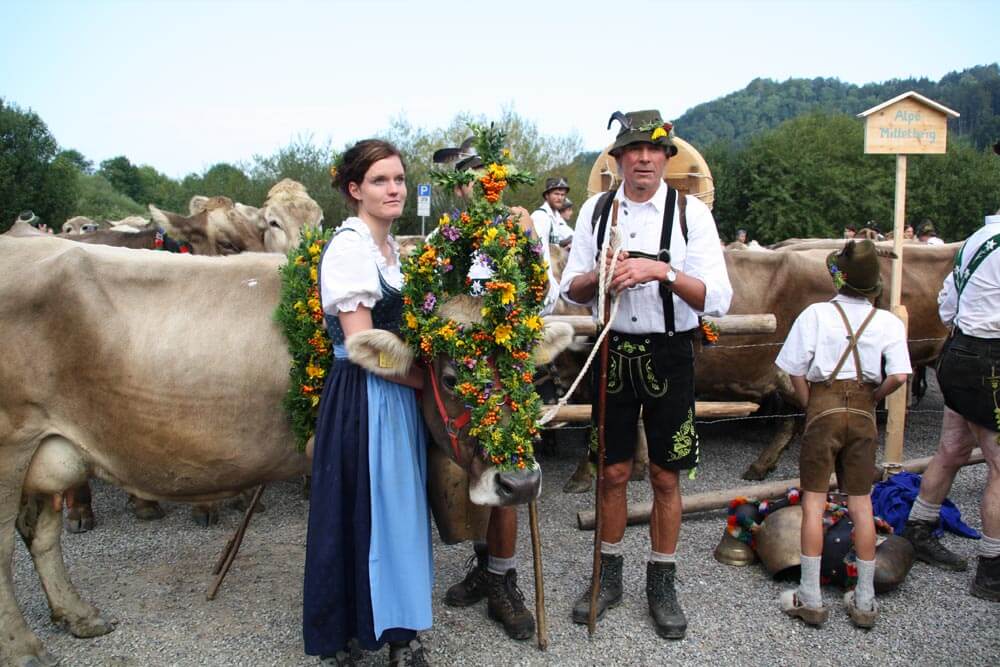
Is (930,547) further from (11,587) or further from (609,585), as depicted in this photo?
(11,587)

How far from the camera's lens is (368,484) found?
2934mm

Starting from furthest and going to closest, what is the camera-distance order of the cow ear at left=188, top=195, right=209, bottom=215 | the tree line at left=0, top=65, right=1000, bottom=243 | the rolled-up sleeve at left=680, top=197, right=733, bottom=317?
the tree line at left=0, top=65, right=1000, bottom=243, the cow ear at left=188, top=195, right=209, bottom=215, the rolled-up sleeve at left=680, top=197, right=733, bottom=317

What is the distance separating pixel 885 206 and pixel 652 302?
104ft

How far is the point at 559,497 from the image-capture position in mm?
5637

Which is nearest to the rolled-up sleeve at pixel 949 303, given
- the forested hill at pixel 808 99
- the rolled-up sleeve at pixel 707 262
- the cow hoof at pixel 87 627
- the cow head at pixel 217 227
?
the rolled-up sleeve at pixel 707 262

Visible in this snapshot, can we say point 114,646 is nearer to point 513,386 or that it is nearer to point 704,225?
point 513,386

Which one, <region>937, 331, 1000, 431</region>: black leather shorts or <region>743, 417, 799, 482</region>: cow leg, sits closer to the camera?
<region>937, 331, 1000, 431</region>: black leather shorts

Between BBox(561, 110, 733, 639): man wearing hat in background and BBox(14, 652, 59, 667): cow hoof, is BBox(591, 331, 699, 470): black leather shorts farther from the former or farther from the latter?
BBox(14, 652, 59, 667): cow hoof

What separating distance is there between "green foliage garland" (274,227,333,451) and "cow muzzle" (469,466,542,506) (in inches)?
37.6

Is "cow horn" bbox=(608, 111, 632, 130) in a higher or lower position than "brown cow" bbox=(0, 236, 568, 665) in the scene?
higher

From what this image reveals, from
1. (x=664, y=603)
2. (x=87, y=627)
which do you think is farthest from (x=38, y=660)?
(x=664, y=603)

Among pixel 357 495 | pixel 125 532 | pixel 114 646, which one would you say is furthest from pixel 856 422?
pixel 125 532

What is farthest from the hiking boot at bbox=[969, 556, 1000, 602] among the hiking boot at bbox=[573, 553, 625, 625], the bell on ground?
→ the hiking boot at bbox=[573, 553, 625, 625]

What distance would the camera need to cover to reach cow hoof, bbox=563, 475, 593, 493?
5.73 m
